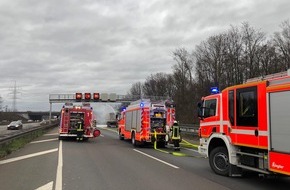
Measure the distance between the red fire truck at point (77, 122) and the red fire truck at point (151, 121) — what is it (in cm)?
484

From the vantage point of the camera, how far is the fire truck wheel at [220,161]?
11570mm

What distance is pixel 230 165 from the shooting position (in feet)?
36.9

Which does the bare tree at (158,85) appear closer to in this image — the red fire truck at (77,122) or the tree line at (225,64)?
the tree line at (225,64)

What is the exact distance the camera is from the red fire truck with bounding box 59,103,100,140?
90.4ft

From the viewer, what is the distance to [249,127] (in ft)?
33.4

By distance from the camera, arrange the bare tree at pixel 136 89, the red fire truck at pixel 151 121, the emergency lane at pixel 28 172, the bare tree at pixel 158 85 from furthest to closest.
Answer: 1. the bare tree at pixel 136 89
2. the bare tree at pixel 158 85
3. the red fire truck at pixel 151 121
4. the emergency lane at pixel 28 172

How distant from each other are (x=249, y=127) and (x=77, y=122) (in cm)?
1946

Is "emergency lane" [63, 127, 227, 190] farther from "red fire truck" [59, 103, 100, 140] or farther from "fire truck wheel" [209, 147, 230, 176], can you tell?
"red fire truck" [59, 103, 100, 140]

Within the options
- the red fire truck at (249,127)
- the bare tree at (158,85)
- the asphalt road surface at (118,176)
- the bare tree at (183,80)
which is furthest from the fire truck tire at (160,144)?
the bare tree at (158,85)

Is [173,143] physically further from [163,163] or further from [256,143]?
[256,143]

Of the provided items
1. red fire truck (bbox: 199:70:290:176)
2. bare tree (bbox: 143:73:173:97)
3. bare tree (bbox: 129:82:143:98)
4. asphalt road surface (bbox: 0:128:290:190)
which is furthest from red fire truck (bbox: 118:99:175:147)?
bare tree (bbox: 129:82:143:98)

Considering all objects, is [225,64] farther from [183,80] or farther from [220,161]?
[220,161]

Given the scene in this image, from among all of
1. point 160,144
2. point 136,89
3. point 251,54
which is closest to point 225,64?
point 251,54

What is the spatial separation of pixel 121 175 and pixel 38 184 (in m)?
2.62
